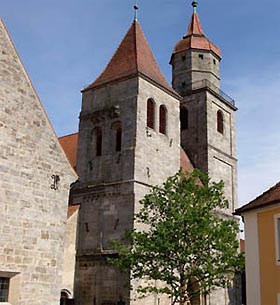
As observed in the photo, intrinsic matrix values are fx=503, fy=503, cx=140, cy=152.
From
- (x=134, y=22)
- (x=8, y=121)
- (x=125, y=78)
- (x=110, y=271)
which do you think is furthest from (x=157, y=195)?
(x=134, y=22)

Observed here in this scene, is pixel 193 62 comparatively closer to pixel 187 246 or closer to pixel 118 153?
pixel 118 153

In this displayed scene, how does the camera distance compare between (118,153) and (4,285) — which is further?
(118,153)

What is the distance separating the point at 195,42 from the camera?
37938 millimetres

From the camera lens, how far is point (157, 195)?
1995cm

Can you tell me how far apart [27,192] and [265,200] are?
631 centimetres

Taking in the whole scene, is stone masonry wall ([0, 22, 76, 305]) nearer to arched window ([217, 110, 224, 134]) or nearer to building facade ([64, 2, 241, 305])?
building facade ([64, 2, 241, 305])

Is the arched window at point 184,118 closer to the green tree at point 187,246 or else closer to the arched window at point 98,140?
the arched window at point 98,140

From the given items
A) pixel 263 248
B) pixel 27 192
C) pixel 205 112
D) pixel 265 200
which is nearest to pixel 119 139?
pixel 205 112

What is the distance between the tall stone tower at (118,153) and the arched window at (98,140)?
0.06m

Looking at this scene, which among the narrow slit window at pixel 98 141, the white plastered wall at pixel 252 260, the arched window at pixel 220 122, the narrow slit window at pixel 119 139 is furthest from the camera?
the arched window at pixel 220 122

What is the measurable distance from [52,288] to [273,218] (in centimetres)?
605

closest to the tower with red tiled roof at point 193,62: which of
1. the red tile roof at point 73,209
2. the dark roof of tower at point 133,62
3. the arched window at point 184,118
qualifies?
the arched window at point 184,118

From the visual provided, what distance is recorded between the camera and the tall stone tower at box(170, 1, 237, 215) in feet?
112

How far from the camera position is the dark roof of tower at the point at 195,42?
37.7m
